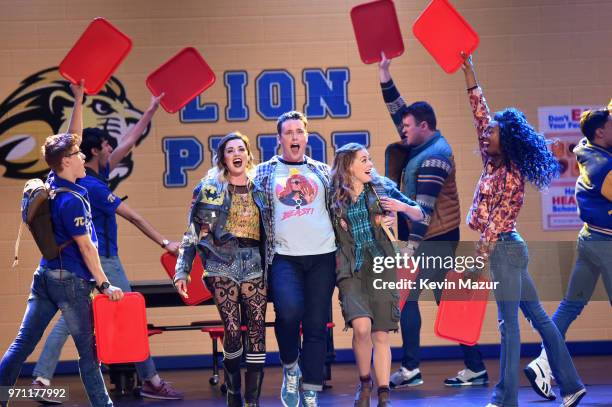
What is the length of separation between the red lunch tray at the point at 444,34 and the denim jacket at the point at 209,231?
166cm

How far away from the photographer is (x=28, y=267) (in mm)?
8602

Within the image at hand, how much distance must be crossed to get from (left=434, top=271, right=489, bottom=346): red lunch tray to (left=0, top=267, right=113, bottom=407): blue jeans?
1919mm

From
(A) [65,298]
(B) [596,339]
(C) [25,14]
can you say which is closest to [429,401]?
(A) [65,298]

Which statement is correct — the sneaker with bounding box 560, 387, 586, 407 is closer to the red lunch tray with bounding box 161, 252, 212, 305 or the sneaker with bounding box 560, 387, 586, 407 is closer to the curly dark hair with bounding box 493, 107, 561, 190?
the curly dark hair with bounding box 493, 107, 561, 190

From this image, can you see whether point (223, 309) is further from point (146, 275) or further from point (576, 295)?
point (146, 275)

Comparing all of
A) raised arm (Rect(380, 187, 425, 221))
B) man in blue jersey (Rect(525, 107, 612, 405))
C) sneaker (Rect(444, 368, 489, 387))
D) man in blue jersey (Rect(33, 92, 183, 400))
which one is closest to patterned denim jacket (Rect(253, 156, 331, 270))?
raised arm (Rect(380, 187, 425, 221))

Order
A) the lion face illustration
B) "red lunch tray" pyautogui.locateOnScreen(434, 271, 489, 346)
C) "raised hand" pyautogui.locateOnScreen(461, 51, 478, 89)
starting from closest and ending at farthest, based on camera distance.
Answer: "red lunch tray" pyautogui.locateOnScreen(434, 271, 489, 346) < "raised hand" pyautogui.locateOnScreen(461, 51, 478, 89) < the lion face illustration

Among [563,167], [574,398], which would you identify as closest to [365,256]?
[574,398]

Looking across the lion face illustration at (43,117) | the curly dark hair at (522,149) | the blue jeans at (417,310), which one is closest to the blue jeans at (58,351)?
the blue jeans at (417,310)

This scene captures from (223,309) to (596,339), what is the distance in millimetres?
4289

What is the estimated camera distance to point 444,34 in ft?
21.0

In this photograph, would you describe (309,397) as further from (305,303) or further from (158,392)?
(158,392)

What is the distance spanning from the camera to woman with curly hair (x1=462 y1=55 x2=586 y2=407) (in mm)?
5527

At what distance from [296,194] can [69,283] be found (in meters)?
1.33
